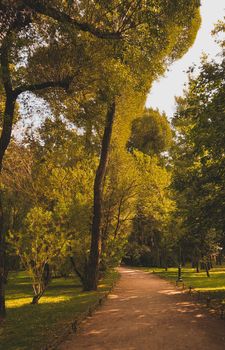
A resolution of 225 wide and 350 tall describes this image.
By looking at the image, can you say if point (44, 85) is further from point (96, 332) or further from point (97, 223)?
point (97, 223)

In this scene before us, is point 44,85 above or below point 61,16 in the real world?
below

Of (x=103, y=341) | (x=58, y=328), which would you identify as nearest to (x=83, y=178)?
(x=58, y=328)

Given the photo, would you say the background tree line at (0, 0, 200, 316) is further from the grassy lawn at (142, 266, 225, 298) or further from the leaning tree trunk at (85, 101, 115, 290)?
the grassy lawn at (142, 266, 225, 298)

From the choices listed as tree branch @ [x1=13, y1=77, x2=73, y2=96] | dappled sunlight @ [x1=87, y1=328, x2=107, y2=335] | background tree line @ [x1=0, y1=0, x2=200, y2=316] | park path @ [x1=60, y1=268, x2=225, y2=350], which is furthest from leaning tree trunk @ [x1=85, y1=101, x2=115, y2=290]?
dappled sunlight @ [x1=87, y1=328, x2=107, y2=335]

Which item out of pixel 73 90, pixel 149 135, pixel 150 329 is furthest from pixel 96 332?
pixel 149 135

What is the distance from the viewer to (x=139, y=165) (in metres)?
33.8

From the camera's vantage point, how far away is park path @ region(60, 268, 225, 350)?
9.47 metres

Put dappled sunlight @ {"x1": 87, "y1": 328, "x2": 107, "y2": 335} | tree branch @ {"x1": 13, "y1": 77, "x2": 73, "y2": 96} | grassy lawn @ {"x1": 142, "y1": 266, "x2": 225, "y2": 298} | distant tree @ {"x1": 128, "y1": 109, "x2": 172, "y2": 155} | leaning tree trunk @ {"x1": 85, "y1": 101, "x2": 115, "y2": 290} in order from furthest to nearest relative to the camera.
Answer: distant tree @ {"x1": 128, "y1": 109, "x2": 172, "y2": 155}, leaning tree trunk @ {"x1": 85, "y1": 101, "x2": 115, "y2": 290}, grassy lawn @ {"x1": 142, "y1": 266, "x2": 225, "y2": 298}, tree branch @ {"x1": 13, "y1": 77, "x2": 73, "y2": 96}, dappled sunlight @ {"x1": 87, "y1": 328, "x2": 107, "y2": 335}

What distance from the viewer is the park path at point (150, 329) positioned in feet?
31.1

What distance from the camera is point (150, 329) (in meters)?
11.2

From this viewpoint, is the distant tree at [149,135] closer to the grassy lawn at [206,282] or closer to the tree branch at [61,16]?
the grassy lawn at [206,282]

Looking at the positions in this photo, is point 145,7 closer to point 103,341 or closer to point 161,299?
point 103,341

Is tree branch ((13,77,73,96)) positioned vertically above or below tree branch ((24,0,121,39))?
below

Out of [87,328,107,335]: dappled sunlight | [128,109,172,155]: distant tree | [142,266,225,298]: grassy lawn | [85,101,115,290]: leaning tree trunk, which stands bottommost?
[87,328,107,335]: dappled sunlight
